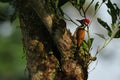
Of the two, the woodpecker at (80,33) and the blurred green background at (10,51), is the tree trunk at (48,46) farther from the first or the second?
the blurred green background at (10,51)

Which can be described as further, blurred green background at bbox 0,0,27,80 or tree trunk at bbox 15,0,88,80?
blurred green background at bbox 0,0,27,80

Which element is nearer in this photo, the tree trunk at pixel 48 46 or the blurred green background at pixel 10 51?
the tree trunk at pixel 48 46

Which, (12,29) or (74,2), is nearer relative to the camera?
(74,2)

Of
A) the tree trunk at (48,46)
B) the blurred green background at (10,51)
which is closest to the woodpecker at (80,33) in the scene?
the tree trunk at (48,46)

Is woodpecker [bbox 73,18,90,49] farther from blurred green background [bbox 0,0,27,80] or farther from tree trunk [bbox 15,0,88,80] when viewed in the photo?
blurred green background [bbox 0,0,27,80]

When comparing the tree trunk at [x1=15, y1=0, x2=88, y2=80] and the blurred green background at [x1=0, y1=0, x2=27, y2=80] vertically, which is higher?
the tree trunk at [x1=15, y1=0, x2=88, y2=80]

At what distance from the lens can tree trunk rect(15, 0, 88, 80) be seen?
3.22 meters

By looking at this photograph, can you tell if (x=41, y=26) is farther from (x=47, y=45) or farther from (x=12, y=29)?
(x=12, y=29)

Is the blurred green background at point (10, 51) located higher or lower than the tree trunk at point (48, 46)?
lower

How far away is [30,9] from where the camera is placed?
11.1 feet

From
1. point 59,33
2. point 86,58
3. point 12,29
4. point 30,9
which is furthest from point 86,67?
point 12,29

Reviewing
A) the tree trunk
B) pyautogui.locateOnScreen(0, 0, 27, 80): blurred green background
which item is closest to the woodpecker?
the tree trunk

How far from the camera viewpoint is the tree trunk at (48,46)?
127 inches

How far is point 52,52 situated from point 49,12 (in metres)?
0.24
